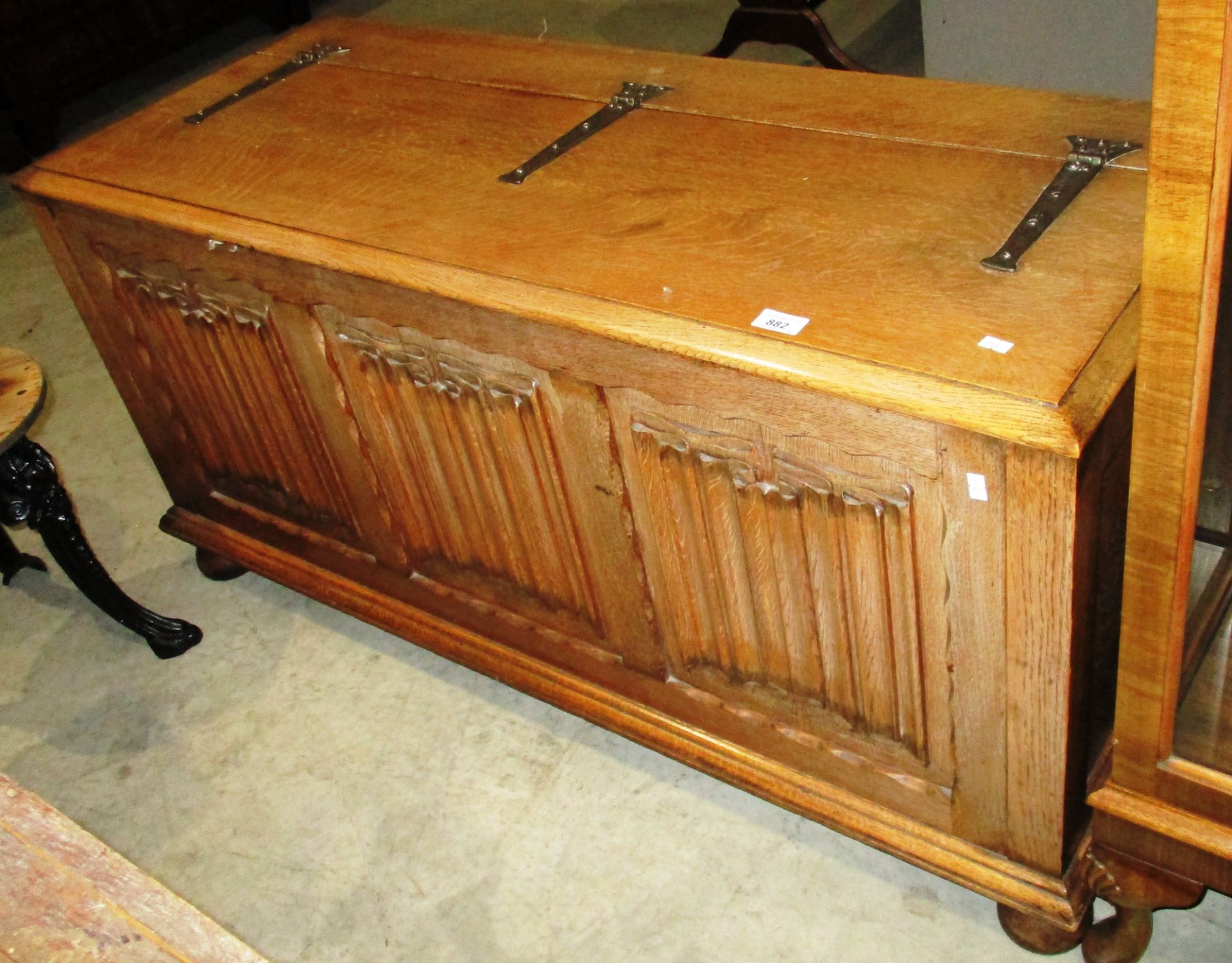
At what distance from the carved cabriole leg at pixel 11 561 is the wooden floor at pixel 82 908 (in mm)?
1518

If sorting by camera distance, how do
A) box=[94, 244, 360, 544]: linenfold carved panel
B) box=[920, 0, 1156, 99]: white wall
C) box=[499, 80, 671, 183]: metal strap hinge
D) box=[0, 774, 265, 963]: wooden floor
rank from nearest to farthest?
box=[0, 774, 265, 963]: wooden floor, box=[499, 80, 671, 183]: metal strap hinge, box=[94, 244, 360, 544]: linenfold carved panel, box=[920, 0, 1156, 99]: white wall

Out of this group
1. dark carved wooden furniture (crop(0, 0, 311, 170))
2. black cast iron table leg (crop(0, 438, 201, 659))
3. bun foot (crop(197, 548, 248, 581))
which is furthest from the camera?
dark carved wooden furniture (crop(0, 0, 311, 170))

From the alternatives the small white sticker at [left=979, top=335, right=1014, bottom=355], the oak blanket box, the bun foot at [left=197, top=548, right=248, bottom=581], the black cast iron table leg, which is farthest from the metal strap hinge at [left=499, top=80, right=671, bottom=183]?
the bun foot at [left=197, top=548, right=248, bottom=581]

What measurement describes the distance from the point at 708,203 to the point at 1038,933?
1023mm

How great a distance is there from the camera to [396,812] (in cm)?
207

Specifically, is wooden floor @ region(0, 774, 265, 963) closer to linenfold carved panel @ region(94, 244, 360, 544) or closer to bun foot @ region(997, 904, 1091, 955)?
linenfold carved panel @ region(94, 244, 360, 544)

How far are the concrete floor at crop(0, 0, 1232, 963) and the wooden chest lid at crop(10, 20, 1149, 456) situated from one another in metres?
0.86

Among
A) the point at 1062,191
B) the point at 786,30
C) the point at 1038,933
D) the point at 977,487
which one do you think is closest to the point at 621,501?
the point at 977,487

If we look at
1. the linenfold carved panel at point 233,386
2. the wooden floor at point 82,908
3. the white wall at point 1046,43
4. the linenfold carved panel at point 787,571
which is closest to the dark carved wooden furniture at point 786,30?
the white wall at point 1046,43

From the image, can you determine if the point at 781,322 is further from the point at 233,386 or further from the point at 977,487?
the point at 233,386

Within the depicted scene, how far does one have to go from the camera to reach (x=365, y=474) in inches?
80.1

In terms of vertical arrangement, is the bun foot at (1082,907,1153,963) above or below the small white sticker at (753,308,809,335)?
below

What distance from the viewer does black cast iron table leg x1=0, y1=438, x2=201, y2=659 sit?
215 centimetres

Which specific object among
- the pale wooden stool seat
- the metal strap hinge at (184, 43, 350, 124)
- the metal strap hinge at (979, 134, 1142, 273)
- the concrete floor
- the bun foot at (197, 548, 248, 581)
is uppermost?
the metal strap hinge at (184, 43, 350, 124)
